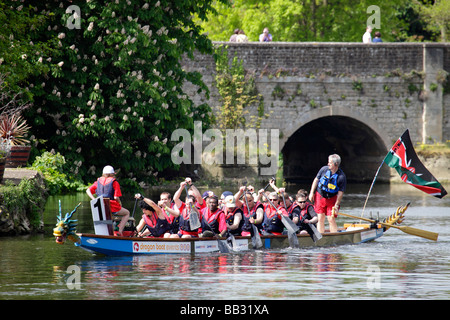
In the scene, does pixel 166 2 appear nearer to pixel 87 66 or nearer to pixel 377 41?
pixel 87 66

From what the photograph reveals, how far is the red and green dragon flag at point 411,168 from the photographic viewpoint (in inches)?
699

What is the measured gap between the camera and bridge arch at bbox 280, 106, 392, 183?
1321 inches

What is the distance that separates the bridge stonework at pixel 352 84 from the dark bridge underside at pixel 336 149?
43.5 inches

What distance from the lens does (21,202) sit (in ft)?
50.0

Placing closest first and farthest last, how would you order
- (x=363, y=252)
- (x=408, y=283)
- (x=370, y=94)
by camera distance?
(x=408, y=283), (x=363, y=252), (x=370, y=94)

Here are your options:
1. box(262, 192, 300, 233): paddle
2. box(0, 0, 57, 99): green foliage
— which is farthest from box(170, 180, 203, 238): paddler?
box(0, 0, 57, 99): green foliage

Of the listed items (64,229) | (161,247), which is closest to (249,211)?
(161,247)

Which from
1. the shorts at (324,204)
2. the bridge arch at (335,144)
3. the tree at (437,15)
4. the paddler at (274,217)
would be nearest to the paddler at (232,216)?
the paddler at (274,217)

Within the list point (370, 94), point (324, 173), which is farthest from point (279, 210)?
point (370, 94)

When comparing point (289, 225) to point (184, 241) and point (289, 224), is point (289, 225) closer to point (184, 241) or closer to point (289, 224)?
Answer: point (289, 224)

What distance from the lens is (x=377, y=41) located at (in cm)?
3400

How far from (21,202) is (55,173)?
4278mm

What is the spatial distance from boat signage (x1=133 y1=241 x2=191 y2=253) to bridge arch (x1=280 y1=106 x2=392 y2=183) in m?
19.0

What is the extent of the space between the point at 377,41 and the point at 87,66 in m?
16.1
